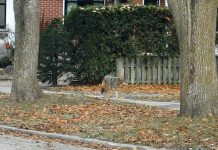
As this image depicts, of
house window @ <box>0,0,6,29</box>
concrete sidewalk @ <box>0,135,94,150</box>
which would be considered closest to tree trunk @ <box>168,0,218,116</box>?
concrete sidewalk @ <box>0,135,94,150</box>

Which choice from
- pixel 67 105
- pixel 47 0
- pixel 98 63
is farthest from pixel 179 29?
pixel 47 0

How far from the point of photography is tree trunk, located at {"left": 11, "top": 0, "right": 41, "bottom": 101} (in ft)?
49.6

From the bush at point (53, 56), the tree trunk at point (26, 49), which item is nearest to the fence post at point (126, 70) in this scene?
the bush at point (53, 56)

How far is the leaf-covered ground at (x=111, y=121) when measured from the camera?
34.4 ft

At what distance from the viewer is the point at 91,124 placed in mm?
12438

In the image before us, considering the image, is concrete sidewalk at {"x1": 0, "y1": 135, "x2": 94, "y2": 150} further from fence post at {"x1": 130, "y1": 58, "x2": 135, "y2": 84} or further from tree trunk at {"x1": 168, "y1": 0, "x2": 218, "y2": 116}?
fence post at {"x1": 130, "y1": 58, "x2": 135, "y2": 84}

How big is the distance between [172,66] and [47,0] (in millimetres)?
8064

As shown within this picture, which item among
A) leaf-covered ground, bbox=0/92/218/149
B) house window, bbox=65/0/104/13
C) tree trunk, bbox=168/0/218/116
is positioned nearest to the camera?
leaf-covered ground, bbox=0/92/218/149

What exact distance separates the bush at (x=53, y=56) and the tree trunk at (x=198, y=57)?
28.9 ft

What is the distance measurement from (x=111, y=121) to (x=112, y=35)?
8017 millimetres

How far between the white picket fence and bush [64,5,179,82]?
0.88 feet

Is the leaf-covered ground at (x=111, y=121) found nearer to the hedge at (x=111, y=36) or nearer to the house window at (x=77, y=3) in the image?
the hedge at (x=111, y=36)

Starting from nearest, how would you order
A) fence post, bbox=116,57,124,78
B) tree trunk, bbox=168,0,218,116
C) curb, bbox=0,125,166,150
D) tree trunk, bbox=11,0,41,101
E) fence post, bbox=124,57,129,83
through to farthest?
curb, bbox=0,125,166,150, tree trunk, bbox=168,0,218,116, tree trunk, bbox=11,0,41,101, fence post, bbox=116,57,124,78, fence post, bbox=124,57,129,83

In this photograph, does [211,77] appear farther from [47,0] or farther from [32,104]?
[47,0]
